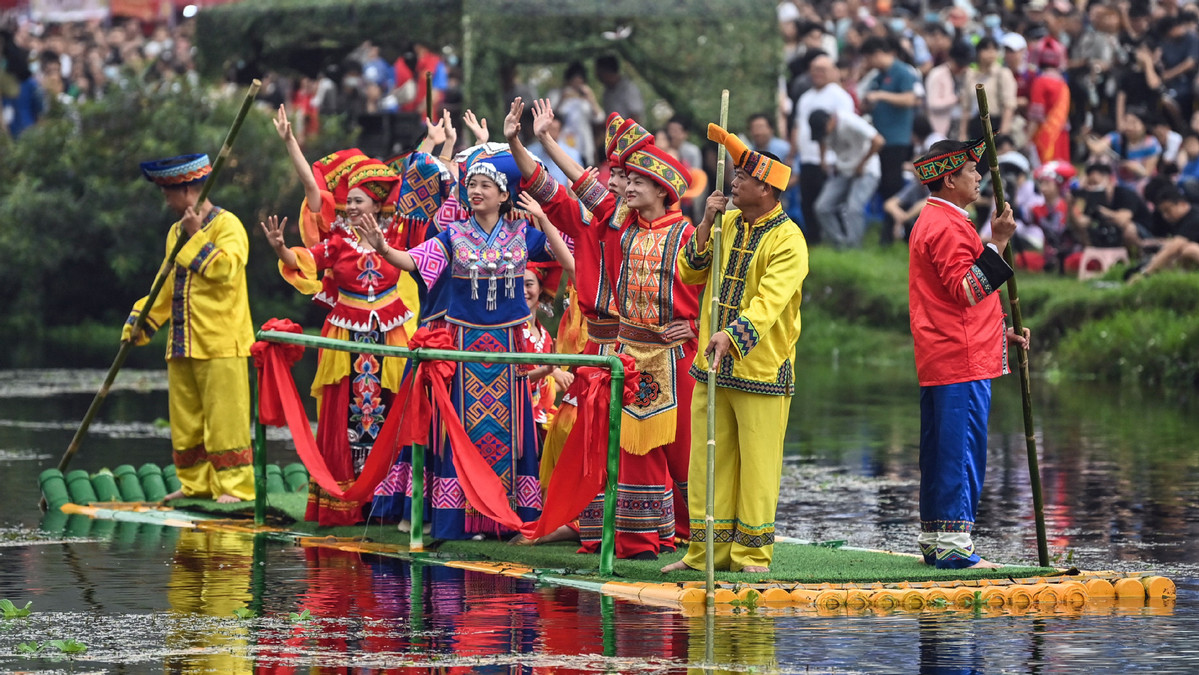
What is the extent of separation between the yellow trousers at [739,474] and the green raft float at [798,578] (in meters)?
0.18

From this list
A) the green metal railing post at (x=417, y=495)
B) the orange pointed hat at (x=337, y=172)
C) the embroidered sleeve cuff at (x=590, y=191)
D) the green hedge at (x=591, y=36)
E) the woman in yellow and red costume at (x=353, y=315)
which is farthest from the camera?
the green hedge at (x=591, y=36)

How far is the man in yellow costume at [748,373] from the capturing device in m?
9.80

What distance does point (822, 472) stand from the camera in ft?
49.4

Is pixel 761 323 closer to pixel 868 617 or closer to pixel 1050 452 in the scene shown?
pixel 868 617

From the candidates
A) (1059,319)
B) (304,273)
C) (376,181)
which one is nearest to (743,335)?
(376,181)

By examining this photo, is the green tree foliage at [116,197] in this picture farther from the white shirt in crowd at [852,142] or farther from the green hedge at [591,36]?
Result: the white shirt in crowd at [852,142]

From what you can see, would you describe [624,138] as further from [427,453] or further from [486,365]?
[427,453]

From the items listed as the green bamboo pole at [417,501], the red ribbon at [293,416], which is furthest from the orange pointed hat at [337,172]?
the green bamboo pole at [417,501]

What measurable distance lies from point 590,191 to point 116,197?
57.8ft

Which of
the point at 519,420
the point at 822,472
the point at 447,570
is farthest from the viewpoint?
the point at 822,472

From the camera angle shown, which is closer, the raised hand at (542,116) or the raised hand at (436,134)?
the raised hand at (542,116)

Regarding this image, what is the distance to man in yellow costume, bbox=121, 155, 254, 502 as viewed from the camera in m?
12.9

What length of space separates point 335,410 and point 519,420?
4.83ft

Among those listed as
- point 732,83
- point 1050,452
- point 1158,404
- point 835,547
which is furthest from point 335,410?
point 732,83
